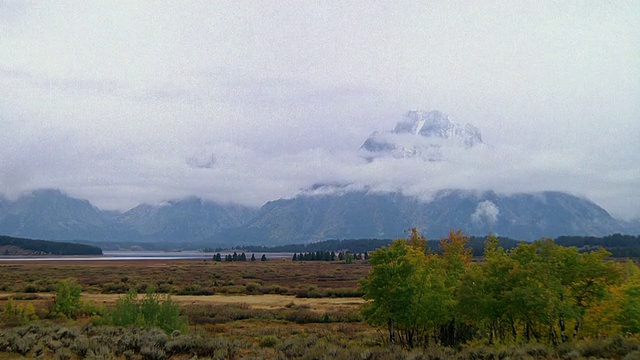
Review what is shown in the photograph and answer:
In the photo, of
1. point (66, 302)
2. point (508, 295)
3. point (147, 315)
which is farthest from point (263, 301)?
Answer: point (508, 295)

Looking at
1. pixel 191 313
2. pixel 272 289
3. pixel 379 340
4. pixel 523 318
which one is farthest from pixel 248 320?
pixel 272 289

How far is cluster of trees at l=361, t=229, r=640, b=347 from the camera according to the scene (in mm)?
20828

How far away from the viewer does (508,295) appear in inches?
851

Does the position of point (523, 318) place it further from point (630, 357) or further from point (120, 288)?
point (120, 288)

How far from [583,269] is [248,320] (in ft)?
92.7

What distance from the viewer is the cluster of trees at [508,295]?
68.3 ft

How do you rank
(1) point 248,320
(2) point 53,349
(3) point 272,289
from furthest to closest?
(3) point 272,289 → (1) point 248,320 → (2) point 53,349

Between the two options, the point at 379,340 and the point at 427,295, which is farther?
the point at 379,340

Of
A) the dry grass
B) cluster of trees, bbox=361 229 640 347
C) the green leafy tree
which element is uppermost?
cluster of trees, bbox=361 229 640 347

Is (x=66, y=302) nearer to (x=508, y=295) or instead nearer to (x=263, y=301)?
(x=263, y=301)

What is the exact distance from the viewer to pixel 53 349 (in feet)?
66.7

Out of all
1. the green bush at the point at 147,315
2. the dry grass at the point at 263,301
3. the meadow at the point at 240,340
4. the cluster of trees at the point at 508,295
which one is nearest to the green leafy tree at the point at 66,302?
the meadow at the point at 240,340

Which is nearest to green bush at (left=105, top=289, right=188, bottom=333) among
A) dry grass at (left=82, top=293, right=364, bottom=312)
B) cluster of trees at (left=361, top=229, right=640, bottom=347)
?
cluster of trees at (left=361, top=229, right=640, bottom=347)

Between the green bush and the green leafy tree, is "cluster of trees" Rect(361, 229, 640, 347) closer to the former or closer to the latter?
the green bush
